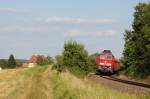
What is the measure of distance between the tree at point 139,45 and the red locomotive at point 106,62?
222cm

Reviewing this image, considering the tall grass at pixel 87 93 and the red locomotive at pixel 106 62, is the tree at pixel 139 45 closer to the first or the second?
the red locomotive at pixel 106 62

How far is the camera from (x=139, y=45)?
183ft

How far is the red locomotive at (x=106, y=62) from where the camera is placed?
57225mm

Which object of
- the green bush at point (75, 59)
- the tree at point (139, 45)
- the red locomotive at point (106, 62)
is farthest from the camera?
the red locomotive at point (106, 62)

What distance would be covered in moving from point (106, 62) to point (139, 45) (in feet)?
16.1

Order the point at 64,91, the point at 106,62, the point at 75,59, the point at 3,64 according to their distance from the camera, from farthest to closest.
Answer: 1. the point at 3,64
2. the point at 106,62
3. the point at 75,59
4. the point at 64,91

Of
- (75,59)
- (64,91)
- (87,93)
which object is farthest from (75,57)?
(87,93)

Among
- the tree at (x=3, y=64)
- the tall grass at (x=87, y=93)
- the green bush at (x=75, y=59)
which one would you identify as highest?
the tree at (x=3, y=64)

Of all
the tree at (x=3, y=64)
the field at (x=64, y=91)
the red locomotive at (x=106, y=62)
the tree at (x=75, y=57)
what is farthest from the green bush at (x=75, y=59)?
the tree at (x=3, y=64)

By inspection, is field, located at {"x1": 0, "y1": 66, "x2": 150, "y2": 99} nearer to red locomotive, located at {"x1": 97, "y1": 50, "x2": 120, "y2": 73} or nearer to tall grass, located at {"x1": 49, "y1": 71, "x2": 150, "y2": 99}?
tall grass, located at {"x1": 49, "y1": 71, "x2": 150, "y2": 99}

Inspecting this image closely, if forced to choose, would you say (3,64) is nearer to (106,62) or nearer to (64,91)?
(106,62)

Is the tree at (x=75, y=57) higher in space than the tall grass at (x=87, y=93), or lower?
higher

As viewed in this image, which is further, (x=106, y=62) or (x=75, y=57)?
(x=106, y=62)

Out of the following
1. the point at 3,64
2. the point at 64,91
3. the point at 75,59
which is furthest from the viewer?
the point at 3,64
